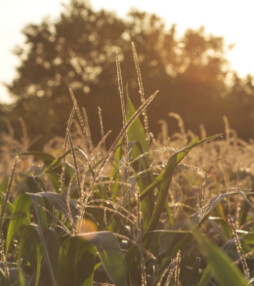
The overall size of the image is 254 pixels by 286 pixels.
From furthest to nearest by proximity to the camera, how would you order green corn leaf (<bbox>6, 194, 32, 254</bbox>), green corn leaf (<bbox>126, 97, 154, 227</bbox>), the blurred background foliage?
1. the blurred background foliage
2. green corn leaf (<bbox>126, 97, 154, 227</bbox>)
3. green corn leaf (<bbox>6, 194, 32, 254</bbox>)

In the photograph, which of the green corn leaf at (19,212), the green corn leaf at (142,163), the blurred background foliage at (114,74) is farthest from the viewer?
the blurred background foliage at (114,74)

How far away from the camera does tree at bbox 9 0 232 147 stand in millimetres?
35969

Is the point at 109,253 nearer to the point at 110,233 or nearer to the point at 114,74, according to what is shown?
the point at 110,233

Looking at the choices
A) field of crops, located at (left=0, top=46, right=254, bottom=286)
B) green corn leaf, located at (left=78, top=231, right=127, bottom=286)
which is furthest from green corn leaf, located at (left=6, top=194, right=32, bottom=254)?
green corn leaf, located at (left=78, top=231, right=127, bottom=286)

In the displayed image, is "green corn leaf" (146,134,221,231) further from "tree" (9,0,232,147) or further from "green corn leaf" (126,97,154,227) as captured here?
"tree" (9,0,232,147)

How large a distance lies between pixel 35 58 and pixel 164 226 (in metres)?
39.4

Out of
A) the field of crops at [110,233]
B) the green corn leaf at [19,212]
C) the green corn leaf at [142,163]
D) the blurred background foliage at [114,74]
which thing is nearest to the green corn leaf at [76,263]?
the field of crops at [110,233]

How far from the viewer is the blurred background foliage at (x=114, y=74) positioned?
116ft

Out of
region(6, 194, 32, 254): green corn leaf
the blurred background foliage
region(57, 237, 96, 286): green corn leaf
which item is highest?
the blurred background foliage

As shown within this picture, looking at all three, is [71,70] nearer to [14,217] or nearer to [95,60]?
[95,60]

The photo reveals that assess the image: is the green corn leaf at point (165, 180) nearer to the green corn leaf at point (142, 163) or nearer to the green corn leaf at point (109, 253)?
the green corn leaf at point (142, 163)

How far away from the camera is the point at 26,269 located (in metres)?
1.59

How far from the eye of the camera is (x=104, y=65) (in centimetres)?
3797

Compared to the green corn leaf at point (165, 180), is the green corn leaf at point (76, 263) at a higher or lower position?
lower
